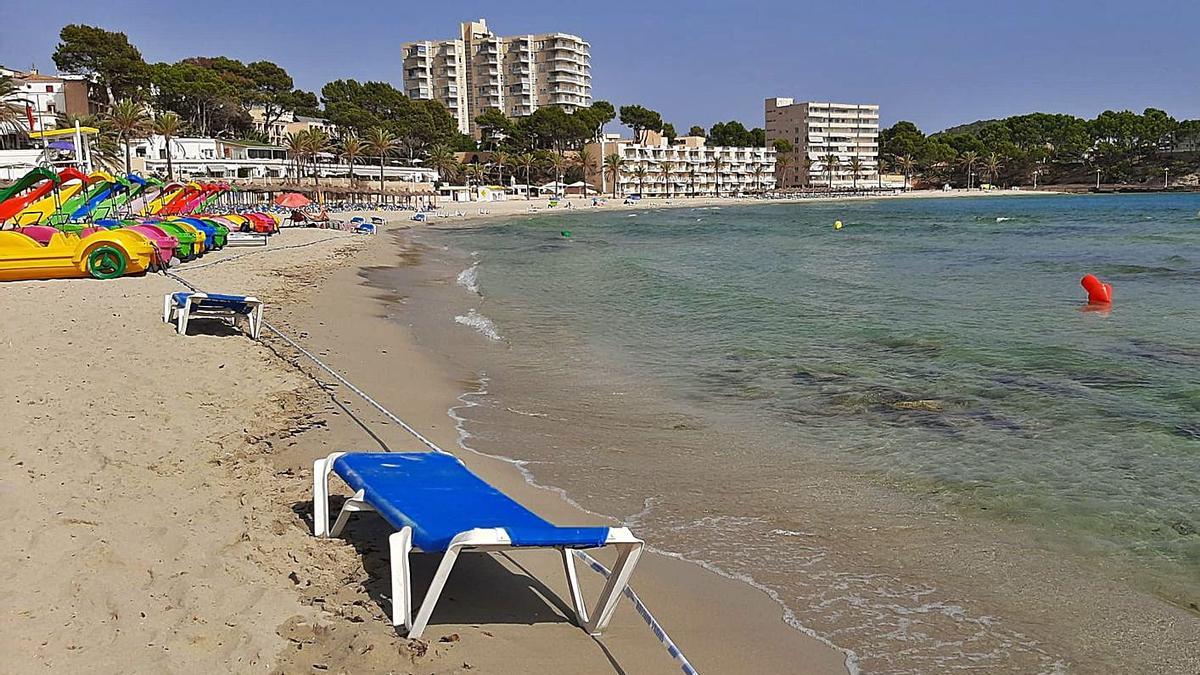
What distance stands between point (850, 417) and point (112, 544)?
613 cm

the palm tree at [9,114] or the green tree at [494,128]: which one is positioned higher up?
→ the green tree at [494,128]

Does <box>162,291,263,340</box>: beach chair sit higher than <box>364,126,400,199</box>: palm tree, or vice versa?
<box>364,126,400,199</box>: palm tree

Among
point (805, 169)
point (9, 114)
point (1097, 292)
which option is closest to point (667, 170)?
point (805, 169)

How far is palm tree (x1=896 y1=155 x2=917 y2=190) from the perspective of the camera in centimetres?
15662

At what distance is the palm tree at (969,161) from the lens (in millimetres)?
154262

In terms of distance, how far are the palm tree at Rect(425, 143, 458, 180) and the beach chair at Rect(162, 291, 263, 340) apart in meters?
90.1

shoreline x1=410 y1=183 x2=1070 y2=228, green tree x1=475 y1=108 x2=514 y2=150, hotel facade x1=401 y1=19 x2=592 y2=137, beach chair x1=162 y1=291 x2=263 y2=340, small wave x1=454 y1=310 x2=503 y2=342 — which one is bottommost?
small wave x1=454 y1=310 x2=503 y2=342

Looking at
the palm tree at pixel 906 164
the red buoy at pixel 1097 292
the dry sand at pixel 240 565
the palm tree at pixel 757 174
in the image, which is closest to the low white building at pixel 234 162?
the red buoy at pixel 1097 292

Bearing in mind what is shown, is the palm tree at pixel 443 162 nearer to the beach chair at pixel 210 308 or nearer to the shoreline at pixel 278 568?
the beach chair at pixel 210 308

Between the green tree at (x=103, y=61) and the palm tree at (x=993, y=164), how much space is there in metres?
131

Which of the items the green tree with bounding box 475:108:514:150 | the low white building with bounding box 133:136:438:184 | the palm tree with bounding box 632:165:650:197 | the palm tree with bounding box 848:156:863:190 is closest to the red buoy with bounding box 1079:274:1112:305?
the low white building with bounding box 133:136:438:184

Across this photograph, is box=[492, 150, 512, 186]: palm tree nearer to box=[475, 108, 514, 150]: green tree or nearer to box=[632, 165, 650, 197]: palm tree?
box=[475, 108, 514, 150]: green tree

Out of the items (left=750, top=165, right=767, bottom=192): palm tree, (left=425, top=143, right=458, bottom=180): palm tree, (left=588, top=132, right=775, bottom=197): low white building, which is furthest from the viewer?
(left=750, top=165, right=767, bottom=192): palm tree

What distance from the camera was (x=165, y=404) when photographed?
7.14 metres
